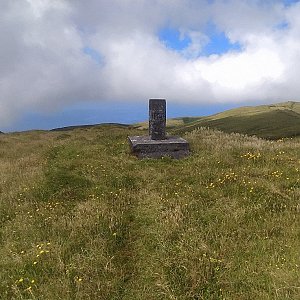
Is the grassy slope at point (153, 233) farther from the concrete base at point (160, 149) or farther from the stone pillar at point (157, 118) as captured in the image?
the stone pillar at point (157, 118)

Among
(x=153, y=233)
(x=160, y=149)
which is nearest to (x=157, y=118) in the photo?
(x=160, y=149)

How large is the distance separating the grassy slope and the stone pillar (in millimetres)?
4880

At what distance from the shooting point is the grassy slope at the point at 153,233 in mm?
6105

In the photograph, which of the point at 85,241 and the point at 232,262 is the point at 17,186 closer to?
the point at 85,241

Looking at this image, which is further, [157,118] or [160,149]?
[157,118]

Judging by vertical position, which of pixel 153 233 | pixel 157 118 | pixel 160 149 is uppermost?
pixel 157 118

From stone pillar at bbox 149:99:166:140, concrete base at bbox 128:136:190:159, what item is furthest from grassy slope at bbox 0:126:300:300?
stone pillar at bbox 149:99:166:140

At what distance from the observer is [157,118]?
732 inches

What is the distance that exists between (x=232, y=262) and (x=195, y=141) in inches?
514

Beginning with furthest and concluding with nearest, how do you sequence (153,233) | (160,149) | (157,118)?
(157,118) → (160,149) → (153,233)

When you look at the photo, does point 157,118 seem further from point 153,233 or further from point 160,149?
point 153,233

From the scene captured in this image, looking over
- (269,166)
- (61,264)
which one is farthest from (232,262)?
(269,166)

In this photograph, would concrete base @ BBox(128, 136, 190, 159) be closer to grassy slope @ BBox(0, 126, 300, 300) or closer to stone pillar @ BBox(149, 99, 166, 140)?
stone pillar @ BBox(149, 99, 166, 140)

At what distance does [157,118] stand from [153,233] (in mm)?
11343
